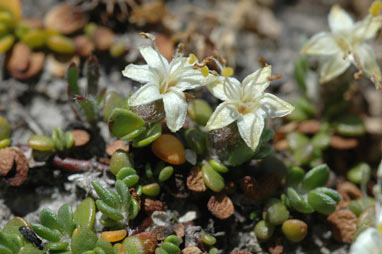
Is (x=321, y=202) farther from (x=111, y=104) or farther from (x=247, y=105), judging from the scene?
(x=111, y=104)

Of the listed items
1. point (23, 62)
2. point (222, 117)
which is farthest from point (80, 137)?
point (222, 117)

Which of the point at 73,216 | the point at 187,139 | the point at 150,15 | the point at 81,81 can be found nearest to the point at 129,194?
the point at 73,216

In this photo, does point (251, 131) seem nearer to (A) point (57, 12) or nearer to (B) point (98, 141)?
(B) point (98, 141)

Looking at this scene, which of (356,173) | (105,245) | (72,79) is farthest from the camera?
(356,173)

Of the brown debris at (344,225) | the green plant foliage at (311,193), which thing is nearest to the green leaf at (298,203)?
the green plant foliage at (311,193)

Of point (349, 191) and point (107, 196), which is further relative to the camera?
point (349, 191)

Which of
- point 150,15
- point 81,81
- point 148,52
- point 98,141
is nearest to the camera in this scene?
point 148,52
